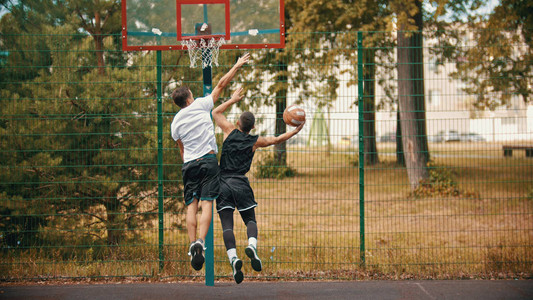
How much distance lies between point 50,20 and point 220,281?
5.04 metres

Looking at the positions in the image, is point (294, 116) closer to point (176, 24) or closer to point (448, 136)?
point (176, 24)

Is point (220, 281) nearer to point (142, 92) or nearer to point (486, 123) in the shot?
point (142, 92)

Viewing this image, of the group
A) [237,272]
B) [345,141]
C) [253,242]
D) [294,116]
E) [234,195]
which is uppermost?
[294,116]

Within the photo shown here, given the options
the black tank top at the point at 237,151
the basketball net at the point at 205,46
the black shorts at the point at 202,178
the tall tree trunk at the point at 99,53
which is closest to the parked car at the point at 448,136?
the black tank top at the point at 237,151

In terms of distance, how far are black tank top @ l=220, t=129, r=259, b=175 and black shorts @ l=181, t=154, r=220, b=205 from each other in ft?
0.59

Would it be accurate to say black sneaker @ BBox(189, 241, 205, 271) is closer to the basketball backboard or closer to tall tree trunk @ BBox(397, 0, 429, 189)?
the basketball backboard

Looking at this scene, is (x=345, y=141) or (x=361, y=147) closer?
(x=361, y=147)

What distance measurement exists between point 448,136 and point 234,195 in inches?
162

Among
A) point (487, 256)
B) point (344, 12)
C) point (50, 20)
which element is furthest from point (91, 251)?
point (344, 12)

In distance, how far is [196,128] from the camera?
5.55 metres

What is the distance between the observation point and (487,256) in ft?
24.0

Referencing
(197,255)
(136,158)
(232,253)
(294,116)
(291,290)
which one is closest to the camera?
(197,255)

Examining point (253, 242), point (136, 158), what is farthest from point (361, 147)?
point (136, 158)

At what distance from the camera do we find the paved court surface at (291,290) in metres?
6.12
